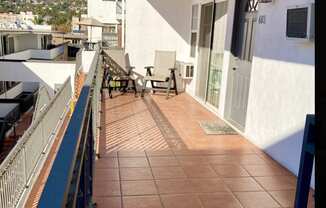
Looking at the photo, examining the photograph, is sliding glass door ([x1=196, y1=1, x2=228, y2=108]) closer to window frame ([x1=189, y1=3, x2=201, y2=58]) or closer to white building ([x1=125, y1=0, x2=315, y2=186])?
white building ([x1=125, y1=0, x2=315, y2=186])

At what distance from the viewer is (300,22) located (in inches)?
117

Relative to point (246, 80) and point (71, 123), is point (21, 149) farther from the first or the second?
point (71, 123)

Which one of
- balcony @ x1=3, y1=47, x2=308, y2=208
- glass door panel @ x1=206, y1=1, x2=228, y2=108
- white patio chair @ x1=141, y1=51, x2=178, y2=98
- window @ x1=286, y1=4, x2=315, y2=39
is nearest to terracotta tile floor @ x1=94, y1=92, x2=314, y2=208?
balcony @ x1=3, y1=47, x2=308, y2=208

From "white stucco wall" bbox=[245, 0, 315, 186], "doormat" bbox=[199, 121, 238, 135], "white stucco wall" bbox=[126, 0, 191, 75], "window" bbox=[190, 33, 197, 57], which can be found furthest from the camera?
"white stucco wall" bbox=[126, 0, 191, 75]

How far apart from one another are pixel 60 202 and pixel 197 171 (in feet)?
8.92

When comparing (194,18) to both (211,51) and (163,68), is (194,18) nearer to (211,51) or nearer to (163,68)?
(163,68)

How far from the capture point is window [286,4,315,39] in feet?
9.25

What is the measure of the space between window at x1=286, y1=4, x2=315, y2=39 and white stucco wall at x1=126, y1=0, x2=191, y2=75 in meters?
4.25

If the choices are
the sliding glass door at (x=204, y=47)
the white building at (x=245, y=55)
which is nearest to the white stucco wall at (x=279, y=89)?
the white building at (x=245, y=55)

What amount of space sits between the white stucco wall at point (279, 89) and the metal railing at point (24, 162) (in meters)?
3.78

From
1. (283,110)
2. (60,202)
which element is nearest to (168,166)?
(283,110)

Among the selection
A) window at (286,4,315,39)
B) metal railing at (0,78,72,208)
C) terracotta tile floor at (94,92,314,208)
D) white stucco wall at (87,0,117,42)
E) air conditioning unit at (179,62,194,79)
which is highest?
white stucco wall at (87,0,117,42)

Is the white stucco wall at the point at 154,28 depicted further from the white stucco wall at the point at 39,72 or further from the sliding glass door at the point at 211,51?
the white stucco wall at the point at 39,72

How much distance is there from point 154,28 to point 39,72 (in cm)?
897
